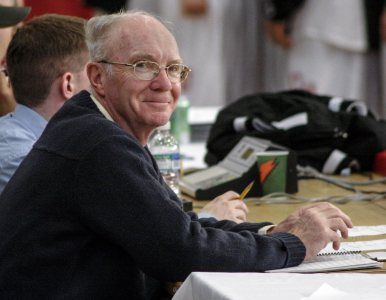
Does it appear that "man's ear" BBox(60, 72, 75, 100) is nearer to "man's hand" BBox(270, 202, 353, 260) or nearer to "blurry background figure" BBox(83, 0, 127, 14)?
"man's hand" BBox(270, 202, 353, 260)

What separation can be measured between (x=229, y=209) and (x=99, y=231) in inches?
23.8

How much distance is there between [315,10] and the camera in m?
5.14

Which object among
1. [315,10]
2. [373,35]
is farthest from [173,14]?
[373,35]

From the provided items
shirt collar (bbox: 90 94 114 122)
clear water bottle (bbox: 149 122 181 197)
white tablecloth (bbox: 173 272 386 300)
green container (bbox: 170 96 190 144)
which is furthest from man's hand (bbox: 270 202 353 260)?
green container (bbox: 170 96 190 144)

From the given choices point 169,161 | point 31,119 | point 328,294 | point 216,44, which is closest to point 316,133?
point 169,161

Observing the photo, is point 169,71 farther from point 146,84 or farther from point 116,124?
point 116,124

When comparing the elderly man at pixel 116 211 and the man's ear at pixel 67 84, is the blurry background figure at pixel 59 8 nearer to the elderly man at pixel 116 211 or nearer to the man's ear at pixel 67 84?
the man's ear at pixel 67 84

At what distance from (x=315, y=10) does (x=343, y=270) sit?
3.56m

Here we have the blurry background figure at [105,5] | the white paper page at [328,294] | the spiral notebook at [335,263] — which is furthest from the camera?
the blurry background figure at [105,5]

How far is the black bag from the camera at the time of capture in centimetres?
304

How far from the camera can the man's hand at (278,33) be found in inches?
207

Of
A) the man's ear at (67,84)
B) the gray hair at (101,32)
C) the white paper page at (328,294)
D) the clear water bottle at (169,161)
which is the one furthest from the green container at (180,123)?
the white paper page at (328,294)

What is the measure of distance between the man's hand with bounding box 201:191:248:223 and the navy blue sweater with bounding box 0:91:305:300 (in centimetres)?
41

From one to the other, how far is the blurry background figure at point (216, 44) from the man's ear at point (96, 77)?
327 centimetres
